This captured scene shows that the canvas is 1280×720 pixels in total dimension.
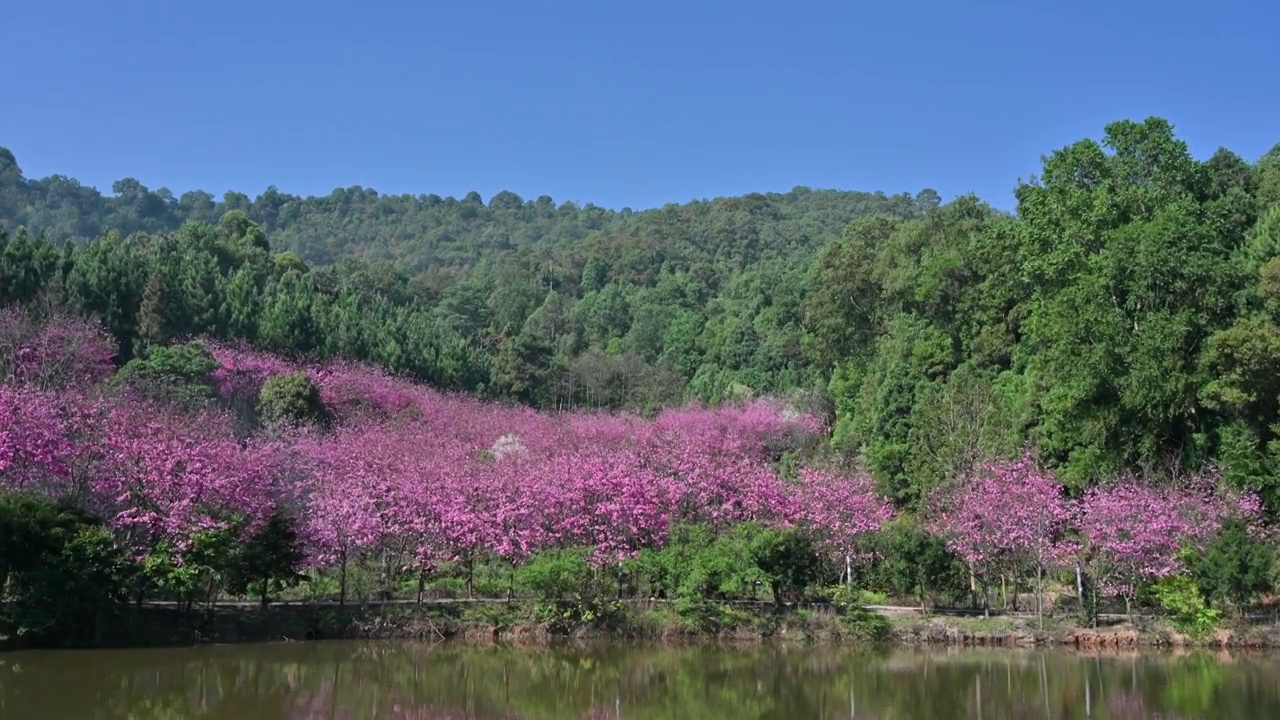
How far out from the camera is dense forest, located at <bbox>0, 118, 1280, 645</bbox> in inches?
1006

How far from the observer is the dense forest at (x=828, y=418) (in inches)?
1006

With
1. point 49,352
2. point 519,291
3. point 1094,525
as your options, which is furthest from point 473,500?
point 519,291

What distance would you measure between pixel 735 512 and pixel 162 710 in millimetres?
16208

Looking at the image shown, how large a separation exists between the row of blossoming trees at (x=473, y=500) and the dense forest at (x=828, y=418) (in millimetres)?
103

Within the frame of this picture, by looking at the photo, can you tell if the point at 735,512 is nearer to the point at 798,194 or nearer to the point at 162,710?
the point at 162,710

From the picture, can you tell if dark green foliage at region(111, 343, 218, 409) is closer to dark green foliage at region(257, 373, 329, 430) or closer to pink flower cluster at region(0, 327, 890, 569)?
dark green foliage at region(257, 373, 329, 430)

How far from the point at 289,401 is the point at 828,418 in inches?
980

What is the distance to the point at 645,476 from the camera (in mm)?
28141

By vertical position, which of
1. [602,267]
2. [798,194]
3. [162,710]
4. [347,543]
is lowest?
[162,710]

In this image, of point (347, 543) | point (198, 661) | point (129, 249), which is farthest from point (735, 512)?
point (129, 249)

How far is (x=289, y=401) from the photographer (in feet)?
131

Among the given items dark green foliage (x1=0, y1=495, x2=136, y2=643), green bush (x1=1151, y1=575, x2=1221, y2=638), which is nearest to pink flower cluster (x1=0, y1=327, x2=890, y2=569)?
dark green foliage (x1=0, y1=495, x2=136, y2=643)

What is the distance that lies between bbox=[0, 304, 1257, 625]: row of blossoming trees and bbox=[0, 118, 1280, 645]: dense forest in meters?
0.10

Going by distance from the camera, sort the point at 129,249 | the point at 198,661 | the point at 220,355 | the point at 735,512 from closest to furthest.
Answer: the point at 198,661 < the point at 735,512 < the point at 220,355 < the point at 129,249
